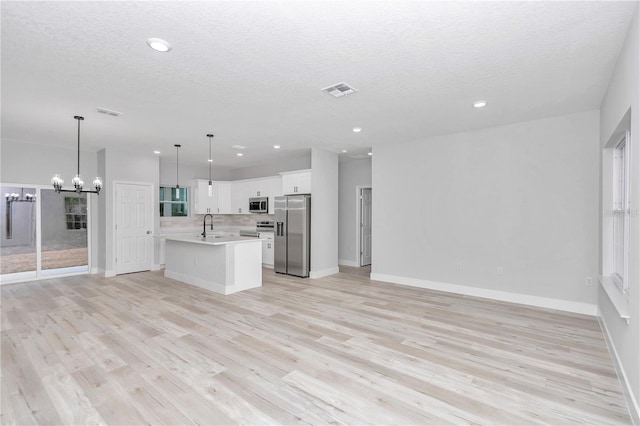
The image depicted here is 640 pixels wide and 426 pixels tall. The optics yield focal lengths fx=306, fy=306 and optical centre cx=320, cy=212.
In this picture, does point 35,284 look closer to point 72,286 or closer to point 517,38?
point 72,286

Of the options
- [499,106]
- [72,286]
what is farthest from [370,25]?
[72,286]

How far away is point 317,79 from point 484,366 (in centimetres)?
322

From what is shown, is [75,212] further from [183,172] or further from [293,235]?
[293,235]

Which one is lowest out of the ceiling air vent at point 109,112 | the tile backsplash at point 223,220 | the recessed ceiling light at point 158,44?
the tile backsplash at point 223,220

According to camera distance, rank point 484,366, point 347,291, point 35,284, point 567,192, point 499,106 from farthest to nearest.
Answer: point 35,284 → point 347,291 → point 567,192 → point 499,106 → point 484,366

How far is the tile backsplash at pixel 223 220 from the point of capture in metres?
8.32

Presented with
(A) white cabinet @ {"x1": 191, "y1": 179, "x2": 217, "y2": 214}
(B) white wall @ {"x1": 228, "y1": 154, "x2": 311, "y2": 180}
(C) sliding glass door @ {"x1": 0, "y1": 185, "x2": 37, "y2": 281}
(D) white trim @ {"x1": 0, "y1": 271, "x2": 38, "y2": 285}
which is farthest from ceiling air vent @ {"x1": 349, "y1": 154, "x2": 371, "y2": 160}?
(D) white trim @ {"x1": 0, "y1": 271, "x2": 38, "y2": 285}

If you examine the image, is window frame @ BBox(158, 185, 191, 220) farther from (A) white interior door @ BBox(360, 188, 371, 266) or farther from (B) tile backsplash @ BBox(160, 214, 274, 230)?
(A) white interior door @ BBox(360, 188, 371, 266)

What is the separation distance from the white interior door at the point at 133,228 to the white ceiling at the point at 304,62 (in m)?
2.40

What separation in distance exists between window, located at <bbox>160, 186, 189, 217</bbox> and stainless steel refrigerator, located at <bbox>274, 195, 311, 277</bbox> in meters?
3.13

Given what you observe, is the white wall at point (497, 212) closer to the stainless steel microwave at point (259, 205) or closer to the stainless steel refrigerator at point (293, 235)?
the stainless steel refrigerator at point (293, 235)

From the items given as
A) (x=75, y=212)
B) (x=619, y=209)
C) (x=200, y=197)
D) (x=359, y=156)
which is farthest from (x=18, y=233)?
(x=619, y=209)

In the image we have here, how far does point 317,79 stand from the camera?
10.5ft

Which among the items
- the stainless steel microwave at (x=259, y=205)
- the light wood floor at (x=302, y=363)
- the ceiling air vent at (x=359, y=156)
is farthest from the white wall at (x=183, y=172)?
the ceiling air vent at (x=359, y=156)
